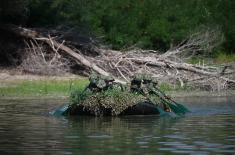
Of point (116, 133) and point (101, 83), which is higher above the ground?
point (101, 83)

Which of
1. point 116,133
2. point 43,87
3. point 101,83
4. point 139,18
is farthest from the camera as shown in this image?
point 139,18

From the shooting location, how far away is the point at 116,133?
679 inches

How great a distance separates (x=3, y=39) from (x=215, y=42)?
33.7 ft

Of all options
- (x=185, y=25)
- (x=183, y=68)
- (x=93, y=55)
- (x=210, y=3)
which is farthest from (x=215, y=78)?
(x=210, y=3)

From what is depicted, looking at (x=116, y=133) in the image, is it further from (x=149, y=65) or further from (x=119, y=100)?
(x=149, y=65)

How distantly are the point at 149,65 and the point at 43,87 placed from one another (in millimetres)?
5051

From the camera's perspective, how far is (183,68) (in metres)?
33.2

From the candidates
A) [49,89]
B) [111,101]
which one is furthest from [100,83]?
[49,89]

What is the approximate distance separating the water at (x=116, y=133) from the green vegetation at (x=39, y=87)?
517cm

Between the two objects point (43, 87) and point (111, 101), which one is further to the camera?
point (43, 87)

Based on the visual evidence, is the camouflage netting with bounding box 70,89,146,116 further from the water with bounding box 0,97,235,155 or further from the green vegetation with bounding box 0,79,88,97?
the green vegetation with bounding box 0,79,88,97

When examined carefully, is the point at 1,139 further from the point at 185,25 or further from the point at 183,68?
the point at 185,25

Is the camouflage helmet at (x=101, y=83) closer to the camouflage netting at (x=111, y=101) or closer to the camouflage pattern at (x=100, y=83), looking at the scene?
the camouflage pattern at (x=100, y=83)

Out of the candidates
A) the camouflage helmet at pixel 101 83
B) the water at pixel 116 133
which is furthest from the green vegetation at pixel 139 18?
the camouflage helmet at pixel 101 83
